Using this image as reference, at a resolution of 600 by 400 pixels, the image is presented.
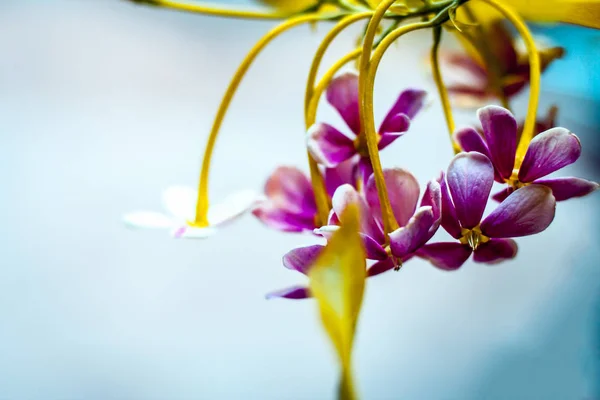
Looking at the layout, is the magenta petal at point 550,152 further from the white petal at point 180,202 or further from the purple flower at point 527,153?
the white petal at point 180,202

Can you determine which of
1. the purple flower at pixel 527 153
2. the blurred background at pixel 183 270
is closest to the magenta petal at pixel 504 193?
the purple flower at pixel 527 153

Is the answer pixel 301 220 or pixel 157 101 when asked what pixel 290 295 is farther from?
pixel 157 101

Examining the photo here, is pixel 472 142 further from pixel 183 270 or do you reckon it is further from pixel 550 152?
pixel 183 270

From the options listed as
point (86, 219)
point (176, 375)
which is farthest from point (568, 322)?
point (86, 219)

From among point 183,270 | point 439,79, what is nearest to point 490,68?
point 439,79

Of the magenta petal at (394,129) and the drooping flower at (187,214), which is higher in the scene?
the magenta petal at (394,129)

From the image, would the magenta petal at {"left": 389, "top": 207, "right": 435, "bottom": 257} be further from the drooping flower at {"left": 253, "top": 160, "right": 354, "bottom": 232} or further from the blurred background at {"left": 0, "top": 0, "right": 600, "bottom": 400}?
the blurred background at {"left": 0, "top": 0, "right": 600, "bottom": 400}
